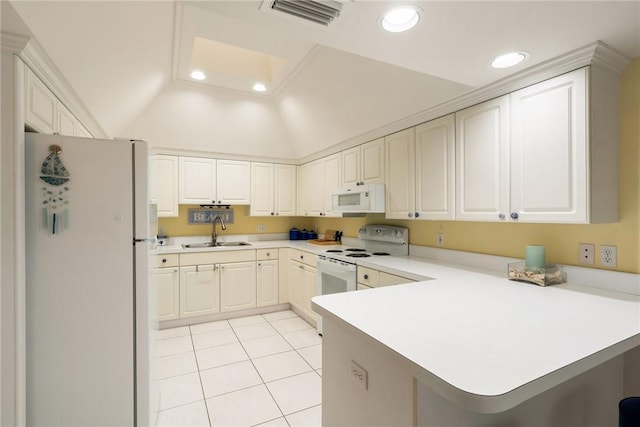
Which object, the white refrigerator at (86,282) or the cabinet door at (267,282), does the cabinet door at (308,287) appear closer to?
the cabinet door at (267,282)

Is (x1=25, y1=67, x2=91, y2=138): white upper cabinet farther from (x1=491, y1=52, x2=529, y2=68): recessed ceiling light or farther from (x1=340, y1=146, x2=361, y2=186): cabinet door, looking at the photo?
(x1=340, y1=146, x2=361, y2=186): cabinet door

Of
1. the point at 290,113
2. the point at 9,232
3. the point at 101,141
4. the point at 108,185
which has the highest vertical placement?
the point at 290,113

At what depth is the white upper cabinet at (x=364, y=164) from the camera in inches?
120

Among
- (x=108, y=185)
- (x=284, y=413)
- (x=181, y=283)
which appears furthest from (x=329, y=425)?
(x=181, y=283)

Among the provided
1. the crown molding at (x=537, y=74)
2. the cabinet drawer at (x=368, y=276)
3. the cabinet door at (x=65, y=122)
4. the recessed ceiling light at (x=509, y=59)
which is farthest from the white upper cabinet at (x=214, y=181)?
the recessed ceiling light at (x=509, y=59)

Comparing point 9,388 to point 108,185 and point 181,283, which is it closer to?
point 108,185

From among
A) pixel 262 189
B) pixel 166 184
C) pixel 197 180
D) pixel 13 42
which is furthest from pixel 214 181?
pixel 13 42

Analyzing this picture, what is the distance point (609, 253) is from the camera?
1.70 m

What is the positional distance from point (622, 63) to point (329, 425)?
2.45 metres

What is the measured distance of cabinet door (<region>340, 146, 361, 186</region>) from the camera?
3.38 metres

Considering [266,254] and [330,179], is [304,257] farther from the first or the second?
[330,179]

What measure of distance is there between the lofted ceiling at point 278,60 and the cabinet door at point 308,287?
1.62 meters

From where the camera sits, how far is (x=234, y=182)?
4184mm

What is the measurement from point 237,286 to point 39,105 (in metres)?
2.74
